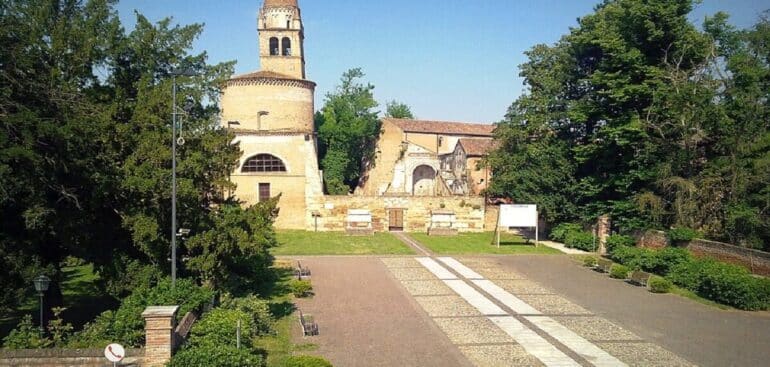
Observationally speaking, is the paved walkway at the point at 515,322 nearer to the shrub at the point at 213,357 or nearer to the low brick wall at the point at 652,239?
the shrub at the point at 213,357

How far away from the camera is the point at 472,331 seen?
14672 millimetres

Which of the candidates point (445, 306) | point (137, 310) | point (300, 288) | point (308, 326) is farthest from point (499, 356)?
point (137, 310)

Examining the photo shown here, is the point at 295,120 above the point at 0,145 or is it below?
above

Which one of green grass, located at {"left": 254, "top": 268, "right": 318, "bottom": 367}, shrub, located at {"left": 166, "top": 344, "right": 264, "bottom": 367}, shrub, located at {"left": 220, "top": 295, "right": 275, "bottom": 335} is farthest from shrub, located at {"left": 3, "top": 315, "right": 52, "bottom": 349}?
green grass, located at {"left": 254, "top": 268, "right": 318, "bottom": 367}

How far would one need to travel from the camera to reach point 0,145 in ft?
37.4

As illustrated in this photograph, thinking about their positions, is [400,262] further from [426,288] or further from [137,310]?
[137,310]

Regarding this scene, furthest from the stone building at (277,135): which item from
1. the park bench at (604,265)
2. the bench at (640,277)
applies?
the bench at (640,277)

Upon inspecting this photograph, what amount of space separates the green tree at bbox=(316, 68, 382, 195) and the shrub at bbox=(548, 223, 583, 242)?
60.2 feet

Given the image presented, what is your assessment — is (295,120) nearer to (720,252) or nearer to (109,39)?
(109,39)

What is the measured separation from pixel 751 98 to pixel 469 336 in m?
17.2

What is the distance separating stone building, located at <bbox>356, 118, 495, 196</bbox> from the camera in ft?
155

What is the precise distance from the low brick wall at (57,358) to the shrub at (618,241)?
73.5 ft

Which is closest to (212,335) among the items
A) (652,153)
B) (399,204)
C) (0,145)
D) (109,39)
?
(0,145)

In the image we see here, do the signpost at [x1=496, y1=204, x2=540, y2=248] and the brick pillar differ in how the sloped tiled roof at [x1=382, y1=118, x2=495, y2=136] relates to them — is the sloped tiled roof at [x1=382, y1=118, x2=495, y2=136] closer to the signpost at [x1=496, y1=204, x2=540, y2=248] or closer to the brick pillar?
the signpost at [x1=496, y1=204, x2=540, y2=248]
